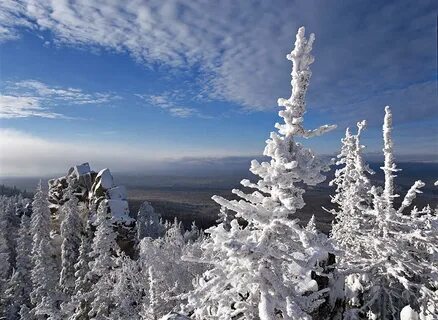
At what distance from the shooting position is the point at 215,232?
31.1 feet

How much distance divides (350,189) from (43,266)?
111 ft

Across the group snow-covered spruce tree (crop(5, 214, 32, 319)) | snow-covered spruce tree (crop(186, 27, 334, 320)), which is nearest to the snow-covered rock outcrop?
snow-covered spruce tree (crop(5, 214, 32, 319))

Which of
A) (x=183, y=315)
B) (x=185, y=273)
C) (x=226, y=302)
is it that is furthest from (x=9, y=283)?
(x=226, y=302)

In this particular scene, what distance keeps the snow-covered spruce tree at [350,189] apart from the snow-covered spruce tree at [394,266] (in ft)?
9.41

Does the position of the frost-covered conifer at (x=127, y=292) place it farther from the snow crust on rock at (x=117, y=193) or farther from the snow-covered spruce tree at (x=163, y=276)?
the snow crust on rock at (x=117, y=193)

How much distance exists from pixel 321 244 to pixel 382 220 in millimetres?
12104

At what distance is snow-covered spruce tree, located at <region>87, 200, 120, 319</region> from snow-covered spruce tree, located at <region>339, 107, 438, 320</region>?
21.2m

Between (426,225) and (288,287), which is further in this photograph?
(426,225)

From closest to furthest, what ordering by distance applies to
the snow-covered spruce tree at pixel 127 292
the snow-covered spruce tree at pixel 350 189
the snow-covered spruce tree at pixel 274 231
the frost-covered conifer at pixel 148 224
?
the snow-covered spruce tree at pixel 274 231 < the snow-covered spruce tree at pixel 350 189 < the snow-covered spruce tree at pixel 127 292 < the frost-covered conifer at pixel 148 224

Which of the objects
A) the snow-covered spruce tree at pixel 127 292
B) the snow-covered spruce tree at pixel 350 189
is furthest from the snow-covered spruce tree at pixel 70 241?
the snow-covered spruce tree at pixel 350 189

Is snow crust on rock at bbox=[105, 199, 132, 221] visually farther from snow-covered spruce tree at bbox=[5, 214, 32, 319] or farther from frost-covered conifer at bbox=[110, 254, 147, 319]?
snow-covered spruce tree at bbox=[5, 214, 32, 319]

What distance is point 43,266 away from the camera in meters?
42.4

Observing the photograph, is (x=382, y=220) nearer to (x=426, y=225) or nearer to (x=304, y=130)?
(x=426, y=225)

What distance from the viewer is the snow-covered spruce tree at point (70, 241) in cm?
4144
